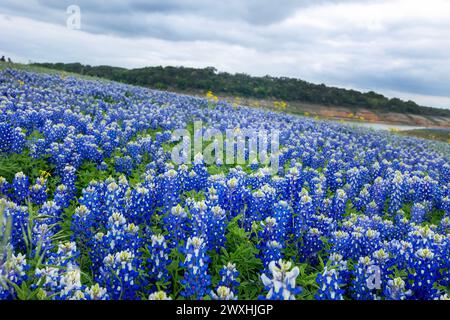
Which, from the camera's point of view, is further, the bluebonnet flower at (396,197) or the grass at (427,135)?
the grass at (427,135)

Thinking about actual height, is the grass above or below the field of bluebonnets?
above

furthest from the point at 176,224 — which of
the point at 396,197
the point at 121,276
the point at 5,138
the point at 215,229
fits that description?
the point at 396,197

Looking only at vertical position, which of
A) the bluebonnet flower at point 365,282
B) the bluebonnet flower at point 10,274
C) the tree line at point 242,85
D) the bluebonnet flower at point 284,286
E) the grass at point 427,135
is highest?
the tree line at point 242,85

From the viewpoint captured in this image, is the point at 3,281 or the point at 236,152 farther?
the point at 236,152

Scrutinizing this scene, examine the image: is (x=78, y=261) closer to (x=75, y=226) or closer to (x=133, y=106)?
(x=75, y=226)

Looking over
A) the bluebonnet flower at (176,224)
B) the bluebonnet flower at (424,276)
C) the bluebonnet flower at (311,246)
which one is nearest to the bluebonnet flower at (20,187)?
the bluebonnet flower at (176,224)

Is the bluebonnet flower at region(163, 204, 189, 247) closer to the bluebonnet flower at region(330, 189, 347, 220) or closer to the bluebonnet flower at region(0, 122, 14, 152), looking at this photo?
the bluebonnet flower at region(330, 189, 347, 220)

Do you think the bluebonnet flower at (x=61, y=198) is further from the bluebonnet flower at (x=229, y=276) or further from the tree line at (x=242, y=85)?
the tree line at (x=242, y=85)

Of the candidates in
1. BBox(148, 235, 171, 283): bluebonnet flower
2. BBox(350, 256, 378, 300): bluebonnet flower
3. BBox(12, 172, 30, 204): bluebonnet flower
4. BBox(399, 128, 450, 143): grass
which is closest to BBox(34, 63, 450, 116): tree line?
BBox(399, 128, 450, 143): grass
